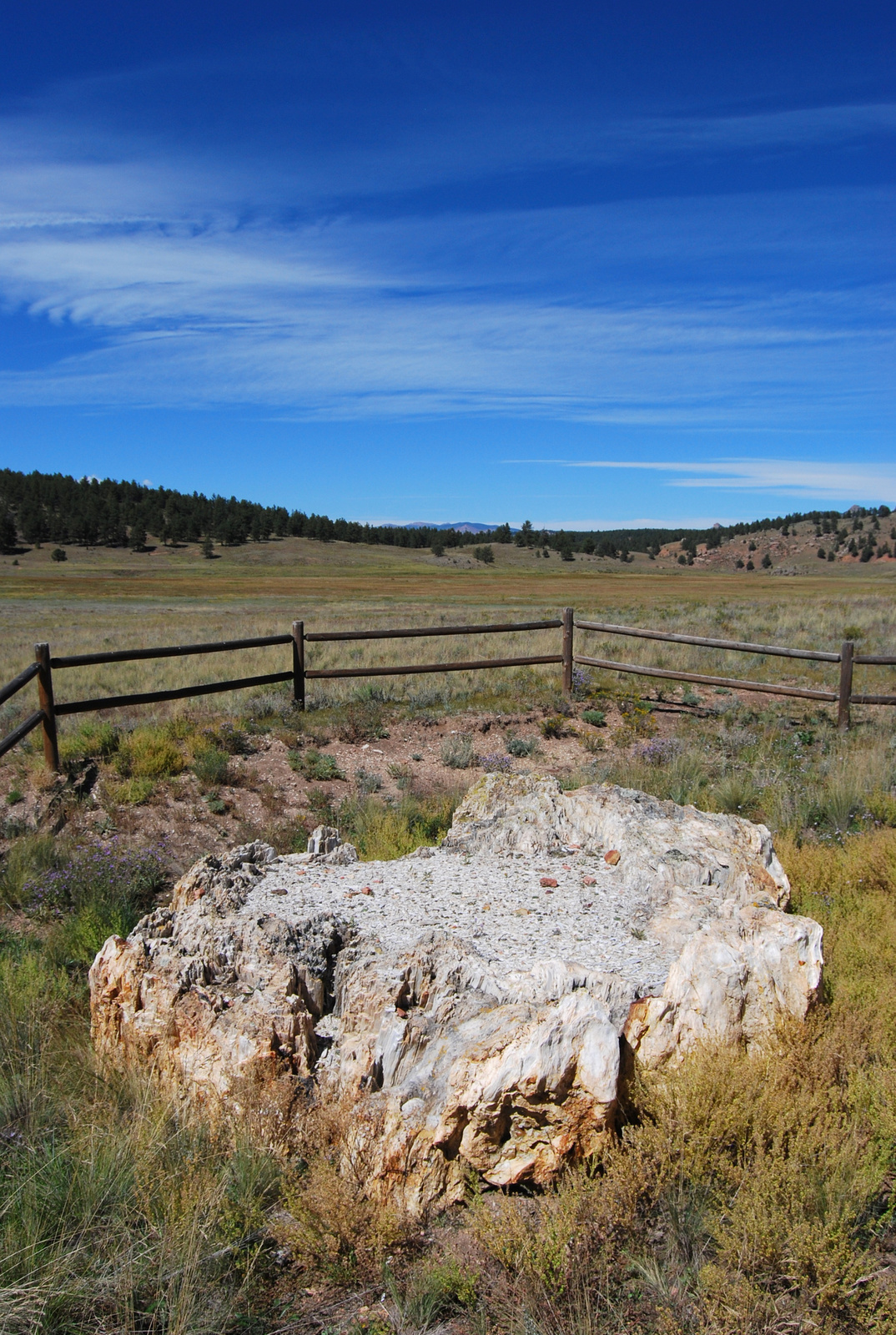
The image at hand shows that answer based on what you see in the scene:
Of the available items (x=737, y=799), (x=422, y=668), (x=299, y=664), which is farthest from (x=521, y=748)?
(x=299, y=664)

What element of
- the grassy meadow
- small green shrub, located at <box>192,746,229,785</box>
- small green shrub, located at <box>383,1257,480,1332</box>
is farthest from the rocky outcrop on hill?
small green shrub, located at <box>192,746,229,785</box>

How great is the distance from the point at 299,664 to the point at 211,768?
97.9 inches

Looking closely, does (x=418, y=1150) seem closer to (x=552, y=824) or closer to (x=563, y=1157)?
(x=563, y=1157)

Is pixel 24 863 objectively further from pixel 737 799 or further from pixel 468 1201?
pixel 737 799

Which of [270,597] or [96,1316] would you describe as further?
[270,597]

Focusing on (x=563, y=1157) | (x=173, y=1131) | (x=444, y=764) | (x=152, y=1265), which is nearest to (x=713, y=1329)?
(x=563, y=1157)

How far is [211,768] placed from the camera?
866 cm

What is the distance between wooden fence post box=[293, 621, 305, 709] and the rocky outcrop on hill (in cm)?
530

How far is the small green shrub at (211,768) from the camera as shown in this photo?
340 inches

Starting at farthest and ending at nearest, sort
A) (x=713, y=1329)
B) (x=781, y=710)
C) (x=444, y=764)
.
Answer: (x=781, y=710) < (x=444, y=764) < (x=713, y=1329)

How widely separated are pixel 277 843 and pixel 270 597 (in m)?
45.1

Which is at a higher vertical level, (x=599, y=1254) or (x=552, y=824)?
(x=552, y=824)

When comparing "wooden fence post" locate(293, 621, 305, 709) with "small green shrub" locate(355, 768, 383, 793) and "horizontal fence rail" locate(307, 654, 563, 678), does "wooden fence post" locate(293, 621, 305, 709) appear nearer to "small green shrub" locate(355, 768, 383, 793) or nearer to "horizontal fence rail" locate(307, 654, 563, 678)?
"horizontal fence rail" locate(307, 654, 563, 678)

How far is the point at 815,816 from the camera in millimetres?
7539
